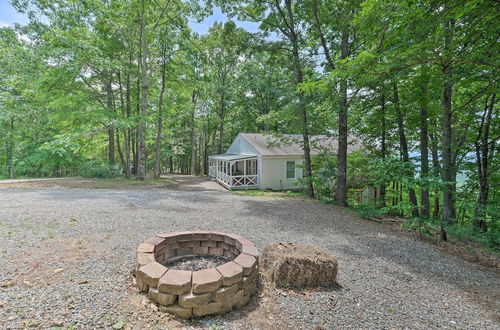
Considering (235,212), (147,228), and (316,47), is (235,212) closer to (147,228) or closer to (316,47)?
(147,228)

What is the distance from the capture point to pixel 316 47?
9.77 metres

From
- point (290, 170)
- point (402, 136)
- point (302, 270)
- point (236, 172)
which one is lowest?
point (302, 270)

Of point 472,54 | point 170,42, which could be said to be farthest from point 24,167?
A: point 472,54

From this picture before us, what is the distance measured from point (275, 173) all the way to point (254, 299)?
1203cm

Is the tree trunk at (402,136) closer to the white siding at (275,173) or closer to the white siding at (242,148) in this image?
the white siding at (275,173)

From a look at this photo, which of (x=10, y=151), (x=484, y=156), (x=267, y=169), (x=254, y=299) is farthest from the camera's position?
(x=10, y=151)

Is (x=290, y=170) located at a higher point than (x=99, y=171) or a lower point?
higher

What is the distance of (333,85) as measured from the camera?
20.5ft

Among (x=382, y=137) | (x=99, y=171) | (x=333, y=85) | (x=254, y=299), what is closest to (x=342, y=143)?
(x=382, y=137)

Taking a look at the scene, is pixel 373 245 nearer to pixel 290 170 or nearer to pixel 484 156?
pixel 484 156

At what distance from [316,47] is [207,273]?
1037 cm

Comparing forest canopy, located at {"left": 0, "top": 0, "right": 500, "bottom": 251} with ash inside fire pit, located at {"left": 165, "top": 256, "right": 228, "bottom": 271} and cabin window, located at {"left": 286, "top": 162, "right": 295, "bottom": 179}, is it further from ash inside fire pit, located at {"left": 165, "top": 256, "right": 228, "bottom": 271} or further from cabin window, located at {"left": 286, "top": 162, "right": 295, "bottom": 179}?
ash inside fire pit, located at {"left": 165, "top": 256, "right": 228, "bottom": 271}

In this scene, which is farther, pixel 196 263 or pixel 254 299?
pixel 196 263

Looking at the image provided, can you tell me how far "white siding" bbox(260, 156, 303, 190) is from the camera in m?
14.2
